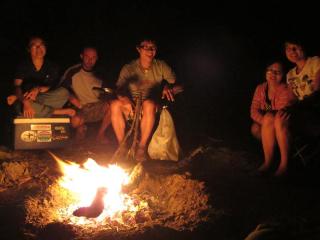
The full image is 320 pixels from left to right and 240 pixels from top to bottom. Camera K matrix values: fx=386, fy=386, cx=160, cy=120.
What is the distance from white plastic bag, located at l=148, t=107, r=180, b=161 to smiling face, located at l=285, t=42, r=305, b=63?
169cm

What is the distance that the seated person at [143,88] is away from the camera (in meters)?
5.05

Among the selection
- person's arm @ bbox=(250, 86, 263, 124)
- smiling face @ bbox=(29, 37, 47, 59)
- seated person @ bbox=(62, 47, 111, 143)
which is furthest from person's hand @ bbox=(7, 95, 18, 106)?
person's arm @ bbox=(250, 86, 263, 124)

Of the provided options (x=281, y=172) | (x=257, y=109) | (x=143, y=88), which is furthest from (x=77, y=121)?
(x=281, y=172)

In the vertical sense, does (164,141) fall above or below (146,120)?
below

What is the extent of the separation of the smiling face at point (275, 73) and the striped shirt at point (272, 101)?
0.32 feet

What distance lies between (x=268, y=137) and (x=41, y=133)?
9.56 feet

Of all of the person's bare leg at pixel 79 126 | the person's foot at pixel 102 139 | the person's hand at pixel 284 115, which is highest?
the person's hand at pixel 284 115

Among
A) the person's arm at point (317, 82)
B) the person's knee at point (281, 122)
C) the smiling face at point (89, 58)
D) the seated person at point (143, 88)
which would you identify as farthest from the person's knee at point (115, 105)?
the person's arm at point (317, 82)

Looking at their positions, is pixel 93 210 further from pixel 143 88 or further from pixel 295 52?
pixel 295 52

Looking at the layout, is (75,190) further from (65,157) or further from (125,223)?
(65,157)

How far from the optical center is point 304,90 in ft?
14.8

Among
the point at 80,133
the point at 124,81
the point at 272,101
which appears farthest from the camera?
the point at 80,133

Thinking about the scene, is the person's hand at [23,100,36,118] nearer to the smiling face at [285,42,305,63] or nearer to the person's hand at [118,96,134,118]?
the person's hand at [118,96,134,118]

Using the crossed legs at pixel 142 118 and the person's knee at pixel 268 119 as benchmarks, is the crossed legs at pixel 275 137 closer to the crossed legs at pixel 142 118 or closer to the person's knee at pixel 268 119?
the person's knee at pixel 268 119
